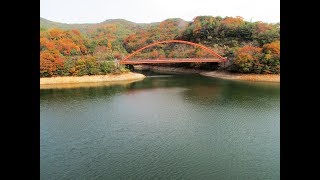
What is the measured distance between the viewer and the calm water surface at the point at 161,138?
22.5 feet

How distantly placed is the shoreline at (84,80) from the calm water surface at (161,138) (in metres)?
6.61

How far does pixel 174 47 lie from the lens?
36.4m

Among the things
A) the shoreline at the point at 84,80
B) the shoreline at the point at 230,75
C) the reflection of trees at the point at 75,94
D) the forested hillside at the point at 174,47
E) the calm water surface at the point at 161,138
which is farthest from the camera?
the forested hillside at the point at 174,47

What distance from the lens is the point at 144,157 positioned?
24.9 ft

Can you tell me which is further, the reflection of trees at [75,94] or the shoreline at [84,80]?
the shoreline at [84,80]

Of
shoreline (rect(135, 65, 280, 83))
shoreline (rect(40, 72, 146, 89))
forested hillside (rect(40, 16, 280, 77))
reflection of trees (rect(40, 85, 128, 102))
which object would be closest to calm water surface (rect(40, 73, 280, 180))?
reflection of trees (rect(40, 85, 128, 102))

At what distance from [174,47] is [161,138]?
28.0 m

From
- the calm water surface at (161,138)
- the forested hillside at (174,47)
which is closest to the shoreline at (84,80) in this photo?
the forested hillside at (174,47)

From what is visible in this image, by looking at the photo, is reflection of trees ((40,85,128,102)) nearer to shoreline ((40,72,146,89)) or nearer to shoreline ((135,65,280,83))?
shoreline ((40,72,146,89))

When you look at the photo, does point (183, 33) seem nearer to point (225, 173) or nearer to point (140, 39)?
point (140, 39)

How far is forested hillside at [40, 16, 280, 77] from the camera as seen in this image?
2419 centimetres

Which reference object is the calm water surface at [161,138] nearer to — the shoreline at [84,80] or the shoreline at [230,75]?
the shoreline at [84,80]

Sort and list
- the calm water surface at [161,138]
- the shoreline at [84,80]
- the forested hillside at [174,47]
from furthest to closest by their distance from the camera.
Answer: the forested hillside at [174,47]
the shoreline at [84,80]
the calm water surface at [161,138]
